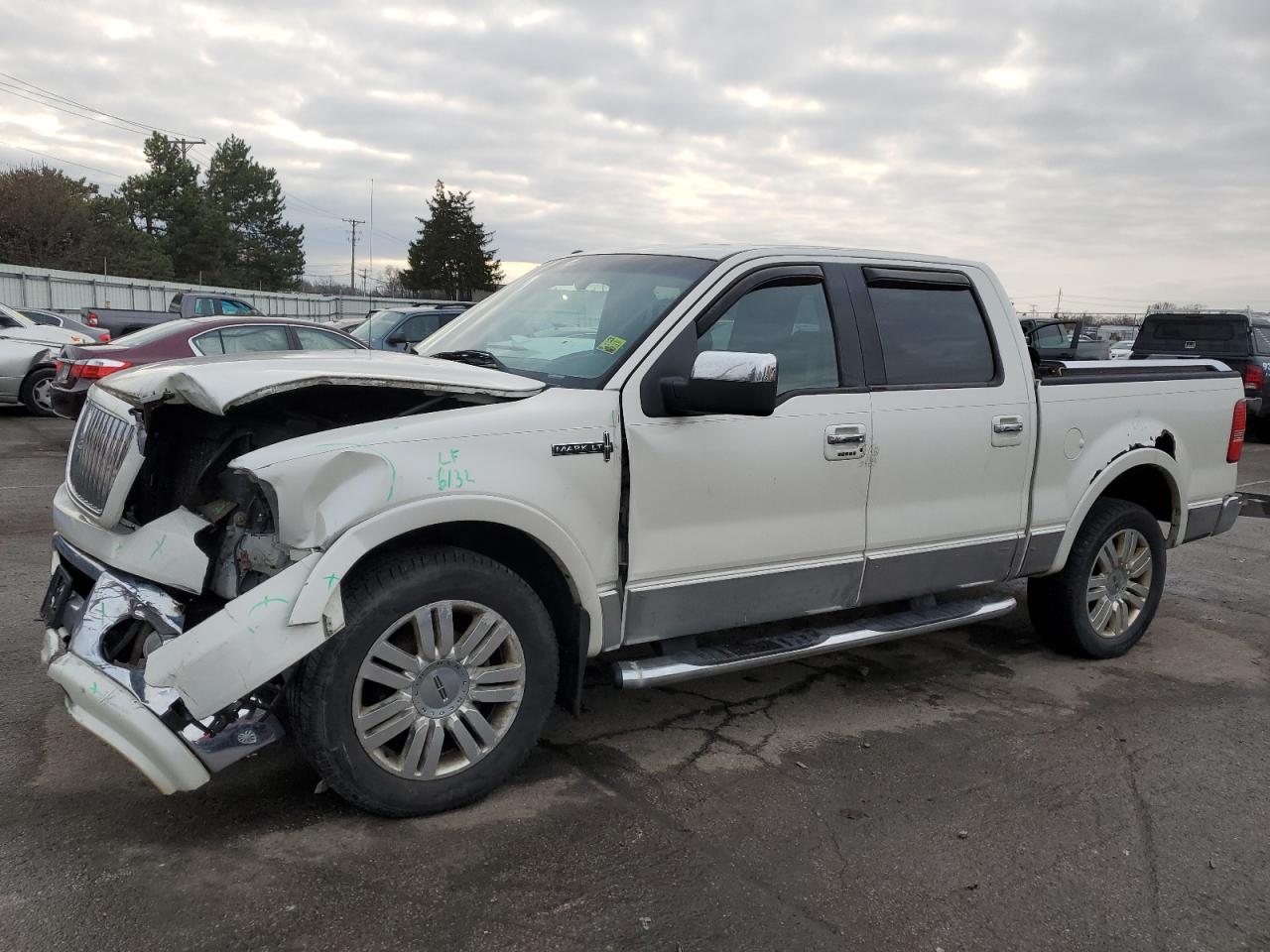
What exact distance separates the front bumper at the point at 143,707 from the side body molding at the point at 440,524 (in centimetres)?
40

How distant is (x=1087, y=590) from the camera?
203 inches

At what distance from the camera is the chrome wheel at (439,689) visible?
3189 millimetres

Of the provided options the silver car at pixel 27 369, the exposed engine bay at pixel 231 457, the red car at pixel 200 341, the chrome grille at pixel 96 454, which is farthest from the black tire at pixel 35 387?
the exposed engine bay at pixel 231 457

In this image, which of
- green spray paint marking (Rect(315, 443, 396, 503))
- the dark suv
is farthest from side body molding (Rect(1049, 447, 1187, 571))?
the dark suv

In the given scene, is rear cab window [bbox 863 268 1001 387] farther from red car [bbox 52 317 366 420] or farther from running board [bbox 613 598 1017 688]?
red car [bbox 52 317 366 420]

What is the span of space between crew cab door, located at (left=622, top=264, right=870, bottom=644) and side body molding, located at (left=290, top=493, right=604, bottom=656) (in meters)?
0.20

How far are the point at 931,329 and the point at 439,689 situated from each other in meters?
2.69

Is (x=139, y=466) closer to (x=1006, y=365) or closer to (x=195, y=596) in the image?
(x=195, y=596)

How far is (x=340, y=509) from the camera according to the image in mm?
3041

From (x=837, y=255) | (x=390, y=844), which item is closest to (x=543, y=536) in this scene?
(x=390, y=844)

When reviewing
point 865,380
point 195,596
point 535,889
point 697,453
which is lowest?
point 535,889

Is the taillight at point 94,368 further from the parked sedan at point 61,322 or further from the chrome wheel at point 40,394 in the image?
the parked sedan at point 61,322

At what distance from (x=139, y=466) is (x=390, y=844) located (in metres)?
1.46

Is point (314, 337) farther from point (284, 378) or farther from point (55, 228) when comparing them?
point (55, 228)
